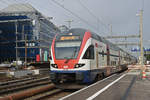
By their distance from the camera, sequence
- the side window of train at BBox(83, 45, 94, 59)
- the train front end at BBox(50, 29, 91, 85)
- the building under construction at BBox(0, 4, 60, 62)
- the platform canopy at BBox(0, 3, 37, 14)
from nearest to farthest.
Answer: the train front end at BBox(50, 29, 91, 85)
the side window of train at BBox(83, 45, 94, 59)
the building under construction at BBox(0, 4, 60, 62)
the platform canopy at BBox(0, 3, 37, 14)

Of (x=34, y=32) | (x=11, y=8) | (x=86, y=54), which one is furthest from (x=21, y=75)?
(x=11, y=8)

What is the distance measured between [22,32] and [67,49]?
5564cm

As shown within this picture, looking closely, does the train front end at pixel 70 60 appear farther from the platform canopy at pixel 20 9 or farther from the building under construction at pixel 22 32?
the platform canopy at pixel 20 9

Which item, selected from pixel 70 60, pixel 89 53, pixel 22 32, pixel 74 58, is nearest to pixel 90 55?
pixel 89 53

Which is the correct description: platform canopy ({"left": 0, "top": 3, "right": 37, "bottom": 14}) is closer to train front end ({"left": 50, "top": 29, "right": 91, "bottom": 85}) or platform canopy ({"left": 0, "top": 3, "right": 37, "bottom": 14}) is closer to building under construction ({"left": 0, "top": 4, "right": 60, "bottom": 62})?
building under construction ({"left": 0, "top": 4, "right": 60, "bottom": 62})

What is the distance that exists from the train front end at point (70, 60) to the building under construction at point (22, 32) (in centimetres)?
5095

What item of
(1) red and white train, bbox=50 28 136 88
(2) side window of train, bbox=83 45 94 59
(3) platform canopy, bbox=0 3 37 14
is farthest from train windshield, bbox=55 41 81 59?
(3) platform canopy, bbox=0 3 37 14

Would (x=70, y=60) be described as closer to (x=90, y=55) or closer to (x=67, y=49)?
(x=67, y=49)

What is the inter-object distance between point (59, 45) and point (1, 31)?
59.6 m

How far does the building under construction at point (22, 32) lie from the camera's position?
6285cm

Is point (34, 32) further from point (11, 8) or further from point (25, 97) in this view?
point (25, 97)

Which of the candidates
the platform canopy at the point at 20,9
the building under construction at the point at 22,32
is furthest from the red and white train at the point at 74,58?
the platform canopy at the point at 20,9

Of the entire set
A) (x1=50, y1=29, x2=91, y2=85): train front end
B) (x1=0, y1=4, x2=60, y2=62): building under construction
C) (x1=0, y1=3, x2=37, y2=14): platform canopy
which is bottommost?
(x1=50, y1=29, x2=91, y2=85): train front end

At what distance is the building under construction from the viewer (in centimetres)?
6285
